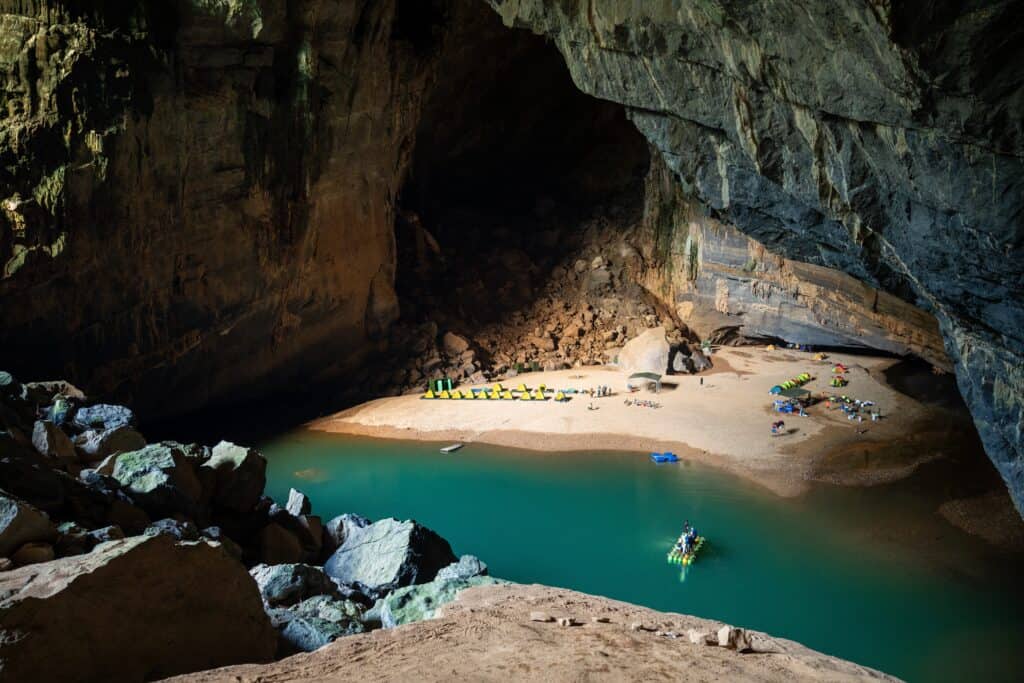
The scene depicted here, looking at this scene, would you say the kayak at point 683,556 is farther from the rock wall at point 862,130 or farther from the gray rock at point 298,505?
the gray rock at point 298,505

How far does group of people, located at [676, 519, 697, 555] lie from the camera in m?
11.0

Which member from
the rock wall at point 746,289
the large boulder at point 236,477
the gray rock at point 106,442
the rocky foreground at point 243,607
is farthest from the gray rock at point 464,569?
the rock wall at point 746,289

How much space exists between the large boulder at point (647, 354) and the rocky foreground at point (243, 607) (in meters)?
9.43

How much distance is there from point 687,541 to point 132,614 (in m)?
7.58

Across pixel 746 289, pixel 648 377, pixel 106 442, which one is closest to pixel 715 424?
pixel 648 377

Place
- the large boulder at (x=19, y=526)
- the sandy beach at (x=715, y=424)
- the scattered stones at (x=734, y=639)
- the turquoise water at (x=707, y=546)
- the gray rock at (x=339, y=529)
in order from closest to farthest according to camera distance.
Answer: the scattered stones at (x=734, y=639) → the large boulder at (x=19, y=526) → the turquoise water at (x=707, y=546) → the gray rock at (x=339, y=529) → the sandy beach at (x=715, y=424)

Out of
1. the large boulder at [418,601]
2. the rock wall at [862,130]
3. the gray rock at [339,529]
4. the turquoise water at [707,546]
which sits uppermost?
the rock wall at [862,130]

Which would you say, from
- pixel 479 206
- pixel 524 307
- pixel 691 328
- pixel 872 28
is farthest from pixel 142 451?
pixel 479 206

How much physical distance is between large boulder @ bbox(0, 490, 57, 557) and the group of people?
742cm

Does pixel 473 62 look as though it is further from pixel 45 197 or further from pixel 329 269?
pixel 45 197

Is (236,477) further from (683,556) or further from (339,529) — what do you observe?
(683,556)

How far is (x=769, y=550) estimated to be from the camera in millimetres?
11258

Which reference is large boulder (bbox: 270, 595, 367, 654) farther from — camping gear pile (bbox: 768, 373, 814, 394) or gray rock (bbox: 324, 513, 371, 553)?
camping gear pile (bbox: 768, 373, 814, 394)

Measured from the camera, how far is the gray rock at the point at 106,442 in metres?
10.1
